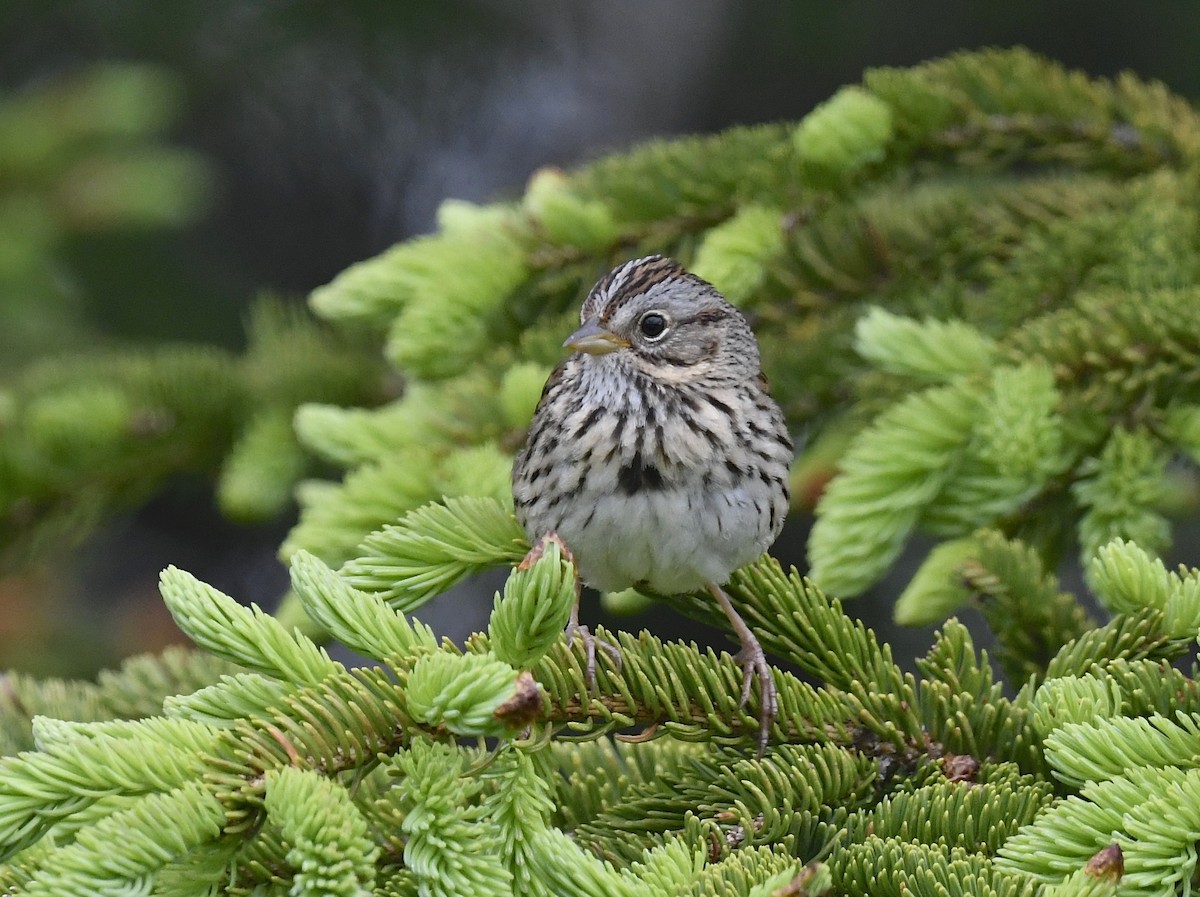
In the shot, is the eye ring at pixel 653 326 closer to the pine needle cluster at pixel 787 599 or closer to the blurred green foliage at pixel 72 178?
the pine needle cluster at pixel 787 599

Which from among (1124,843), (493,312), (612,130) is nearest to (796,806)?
(1124,843)

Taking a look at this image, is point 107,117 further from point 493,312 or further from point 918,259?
point 918,259

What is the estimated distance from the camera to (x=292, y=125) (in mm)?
5492

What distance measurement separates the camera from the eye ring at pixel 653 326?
278cm

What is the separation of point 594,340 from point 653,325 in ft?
0.59

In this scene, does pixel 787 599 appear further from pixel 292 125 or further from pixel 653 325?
pixel 292 125

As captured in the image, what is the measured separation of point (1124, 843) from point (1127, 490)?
1.14 meters

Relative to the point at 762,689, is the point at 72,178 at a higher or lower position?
higher

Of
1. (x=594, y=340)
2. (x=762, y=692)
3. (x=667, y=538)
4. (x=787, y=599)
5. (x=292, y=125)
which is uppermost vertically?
(x=292, y=125)

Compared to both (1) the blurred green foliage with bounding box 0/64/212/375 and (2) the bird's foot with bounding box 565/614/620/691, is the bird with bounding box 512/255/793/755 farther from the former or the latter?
(1) the blurred green foliage with bounding box 0/64/212/375

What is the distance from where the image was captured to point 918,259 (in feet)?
10.2

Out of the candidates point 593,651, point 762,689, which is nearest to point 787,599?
point 762,689

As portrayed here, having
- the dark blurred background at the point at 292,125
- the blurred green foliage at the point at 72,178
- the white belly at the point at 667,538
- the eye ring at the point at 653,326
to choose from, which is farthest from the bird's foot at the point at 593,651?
the blurred green foliage at the point at 72,178

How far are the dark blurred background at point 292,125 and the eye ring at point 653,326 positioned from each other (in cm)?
228
